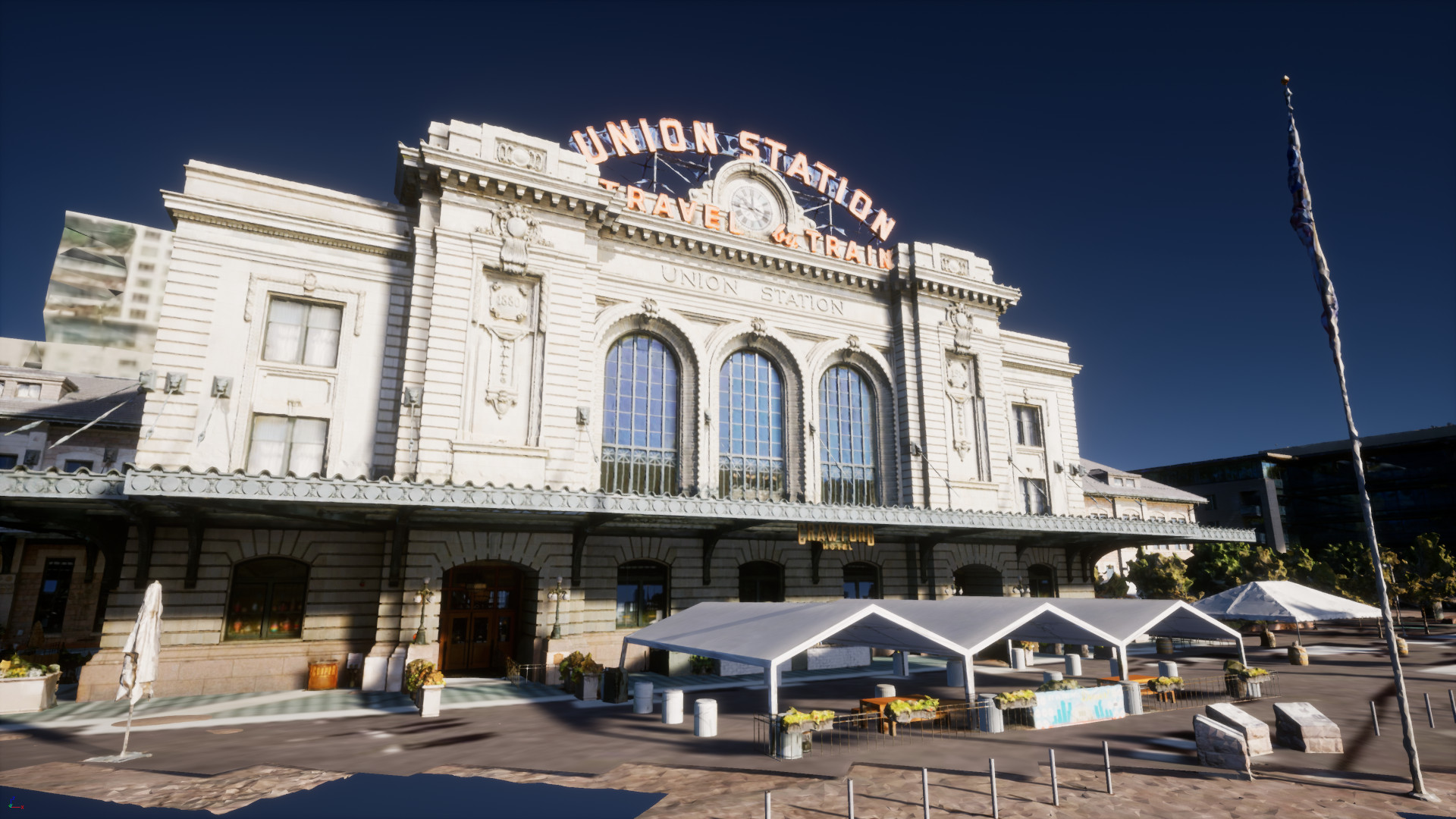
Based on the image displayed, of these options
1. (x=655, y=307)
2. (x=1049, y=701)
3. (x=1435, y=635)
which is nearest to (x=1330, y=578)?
(x=1435, y=635)

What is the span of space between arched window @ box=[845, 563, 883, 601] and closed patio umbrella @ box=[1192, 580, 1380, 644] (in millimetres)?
13827

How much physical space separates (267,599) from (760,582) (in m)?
20.0

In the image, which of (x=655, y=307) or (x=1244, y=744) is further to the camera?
(x=655, y=307)

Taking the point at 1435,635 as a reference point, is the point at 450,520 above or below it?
above

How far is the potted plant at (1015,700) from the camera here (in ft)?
62.1

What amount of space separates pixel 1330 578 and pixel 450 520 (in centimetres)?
5802

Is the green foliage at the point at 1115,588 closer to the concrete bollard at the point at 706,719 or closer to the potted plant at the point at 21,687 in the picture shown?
the concrete bollard at the point at 706,719

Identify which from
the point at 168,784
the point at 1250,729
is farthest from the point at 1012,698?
the point at 168,784

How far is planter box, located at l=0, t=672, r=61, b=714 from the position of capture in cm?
2031

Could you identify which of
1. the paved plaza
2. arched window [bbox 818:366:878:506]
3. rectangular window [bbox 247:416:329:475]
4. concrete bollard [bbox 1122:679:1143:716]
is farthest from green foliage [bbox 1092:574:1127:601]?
rectangular window [bbox 247:416:329:475]

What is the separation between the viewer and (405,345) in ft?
97.9

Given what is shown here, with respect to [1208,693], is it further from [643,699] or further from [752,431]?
[752,431]

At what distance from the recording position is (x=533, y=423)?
1179 inches

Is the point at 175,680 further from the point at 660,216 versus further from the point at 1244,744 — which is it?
the point at 1244,744
